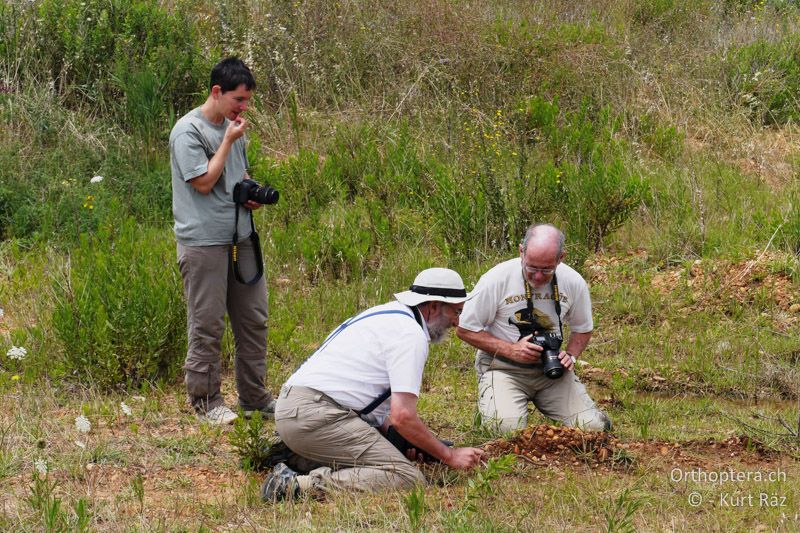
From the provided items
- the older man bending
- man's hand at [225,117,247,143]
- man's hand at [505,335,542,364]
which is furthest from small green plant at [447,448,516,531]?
man's hand at [225,117,247,143]

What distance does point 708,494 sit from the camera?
472 cm

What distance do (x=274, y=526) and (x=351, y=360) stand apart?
95 centimetres

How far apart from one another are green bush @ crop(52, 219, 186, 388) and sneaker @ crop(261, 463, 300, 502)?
1973mm

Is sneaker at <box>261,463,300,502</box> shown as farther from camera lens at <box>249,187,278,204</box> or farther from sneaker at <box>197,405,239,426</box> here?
camera lens at <box>249,187,278,204</box>

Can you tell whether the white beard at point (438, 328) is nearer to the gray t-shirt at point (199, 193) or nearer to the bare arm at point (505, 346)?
the bare arm at point (505, 346)

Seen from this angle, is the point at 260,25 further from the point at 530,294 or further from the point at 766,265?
the point at 530,294

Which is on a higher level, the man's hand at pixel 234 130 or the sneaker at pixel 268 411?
the man's hand at pixel 234 130

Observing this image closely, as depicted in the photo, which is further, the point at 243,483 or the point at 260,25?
the point at 260,25

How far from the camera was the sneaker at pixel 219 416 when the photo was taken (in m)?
5.90

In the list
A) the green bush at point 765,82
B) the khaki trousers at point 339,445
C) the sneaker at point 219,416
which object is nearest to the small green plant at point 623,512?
the khaki trousers at point 339,445

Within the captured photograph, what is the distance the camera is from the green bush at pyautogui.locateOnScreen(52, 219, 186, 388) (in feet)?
21.0

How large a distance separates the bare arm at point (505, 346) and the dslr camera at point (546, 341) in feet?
0.12

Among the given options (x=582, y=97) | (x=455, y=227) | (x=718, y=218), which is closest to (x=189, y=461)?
(x=455, y=227)

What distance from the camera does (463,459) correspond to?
488 centimetres
